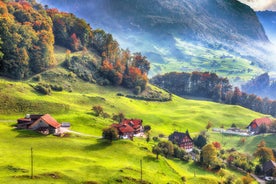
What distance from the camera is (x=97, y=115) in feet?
409

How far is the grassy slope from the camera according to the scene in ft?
213

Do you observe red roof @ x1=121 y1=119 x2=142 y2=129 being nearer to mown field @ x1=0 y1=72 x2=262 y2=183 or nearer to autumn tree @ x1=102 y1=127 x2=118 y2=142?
mown field @ x1=0 y1=72 x2=262 y2=183

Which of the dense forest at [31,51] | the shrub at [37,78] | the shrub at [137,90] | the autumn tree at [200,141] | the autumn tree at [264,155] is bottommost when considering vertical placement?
the autumn tree at [264,155]

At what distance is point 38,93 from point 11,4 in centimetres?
8082

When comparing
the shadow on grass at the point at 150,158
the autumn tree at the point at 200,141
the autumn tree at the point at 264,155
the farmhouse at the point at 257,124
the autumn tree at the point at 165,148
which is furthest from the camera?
the farmhouse at the point at 257,124

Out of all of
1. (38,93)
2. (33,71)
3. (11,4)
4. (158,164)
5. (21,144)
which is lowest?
(158,164)

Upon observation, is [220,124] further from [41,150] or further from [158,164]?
[41,150]

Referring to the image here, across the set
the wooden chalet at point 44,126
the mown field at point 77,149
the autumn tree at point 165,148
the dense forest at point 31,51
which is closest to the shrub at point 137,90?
the dense forest at point 31,51

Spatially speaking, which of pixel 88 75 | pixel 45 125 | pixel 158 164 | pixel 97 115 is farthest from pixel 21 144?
pixel 88 75

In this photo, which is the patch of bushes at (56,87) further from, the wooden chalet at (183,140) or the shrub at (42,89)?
the wooden chalet at (183,140)

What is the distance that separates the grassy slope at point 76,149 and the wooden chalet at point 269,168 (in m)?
24.8

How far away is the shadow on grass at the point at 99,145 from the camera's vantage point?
85744mm

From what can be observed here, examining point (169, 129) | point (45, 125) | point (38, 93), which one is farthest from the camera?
point (169, 129)

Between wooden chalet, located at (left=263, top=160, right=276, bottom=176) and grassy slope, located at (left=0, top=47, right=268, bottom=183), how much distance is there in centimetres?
2476
